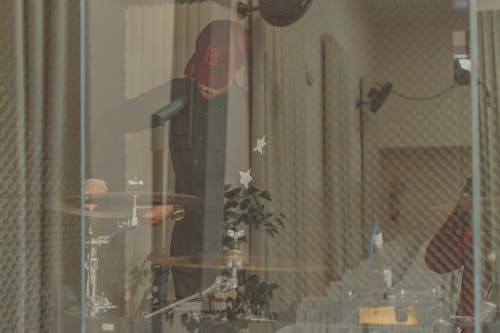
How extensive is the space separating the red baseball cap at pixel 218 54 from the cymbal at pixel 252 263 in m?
0.35

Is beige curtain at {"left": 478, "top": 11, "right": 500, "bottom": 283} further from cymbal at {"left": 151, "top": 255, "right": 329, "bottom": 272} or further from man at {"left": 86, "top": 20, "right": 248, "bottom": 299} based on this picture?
man at {"left": 86, "top": 20, "right": 248, "bottom": 299}

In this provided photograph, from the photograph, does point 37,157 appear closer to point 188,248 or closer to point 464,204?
point 188,248

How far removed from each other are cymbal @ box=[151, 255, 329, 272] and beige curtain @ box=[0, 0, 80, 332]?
26 centimetres

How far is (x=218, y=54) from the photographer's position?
1.48 meters

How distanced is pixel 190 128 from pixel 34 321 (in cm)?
55

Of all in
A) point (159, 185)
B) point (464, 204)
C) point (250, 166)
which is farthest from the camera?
point (159, 185)

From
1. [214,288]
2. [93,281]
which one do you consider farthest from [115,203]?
[214,288]

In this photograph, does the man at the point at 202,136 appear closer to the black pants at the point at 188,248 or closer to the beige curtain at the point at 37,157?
the black pants at the point at 188,248

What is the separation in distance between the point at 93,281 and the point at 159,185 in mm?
255

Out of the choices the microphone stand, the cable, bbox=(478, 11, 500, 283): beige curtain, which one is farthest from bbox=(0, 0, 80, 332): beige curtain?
bbox=(478, 11, 500, 283): beige curtain

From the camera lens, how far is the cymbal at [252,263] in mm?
1367

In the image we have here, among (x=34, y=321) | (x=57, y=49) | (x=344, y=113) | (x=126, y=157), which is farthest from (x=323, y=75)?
(x=34, y=321)

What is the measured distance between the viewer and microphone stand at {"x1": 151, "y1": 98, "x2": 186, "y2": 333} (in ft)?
4.91

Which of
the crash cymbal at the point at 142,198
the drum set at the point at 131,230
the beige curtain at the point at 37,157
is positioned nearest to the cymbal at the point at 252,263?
the drum set at the point at 131,230
